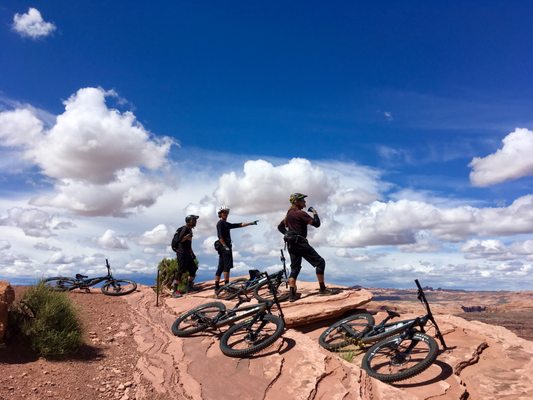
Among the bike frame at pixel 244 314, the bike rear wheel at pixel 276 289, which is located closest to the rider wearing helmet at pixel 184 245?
the bike rear wheel at pixel 276 289

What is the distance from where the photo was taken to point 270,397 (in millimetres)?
7227

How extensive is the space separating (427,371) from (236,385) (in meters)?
4.05

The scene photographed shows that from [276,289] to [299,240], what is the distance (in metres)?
2.68

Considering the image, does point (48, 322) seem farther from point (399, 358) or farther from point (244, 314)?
point (399, 358)

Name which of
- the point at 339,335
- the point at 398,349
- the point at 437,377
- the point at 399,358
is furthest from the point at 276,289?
the point at 437,377

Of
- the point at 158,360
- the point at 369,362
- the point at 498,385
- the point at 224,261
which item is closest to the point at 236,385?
the point at 158,360

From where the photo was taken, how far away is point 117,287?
56.1ft

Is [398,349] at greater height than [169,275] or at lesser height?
lesser

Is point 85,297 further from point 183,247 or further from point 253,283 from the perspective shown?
point 253,283

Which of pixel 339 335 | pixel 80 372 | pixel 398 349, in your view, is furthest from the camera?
pixel 339 335

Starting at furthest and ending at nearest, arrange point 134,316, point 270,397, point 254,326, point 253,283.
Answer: point 253,283 < point 134,316 < point 254,326 < point 270,397

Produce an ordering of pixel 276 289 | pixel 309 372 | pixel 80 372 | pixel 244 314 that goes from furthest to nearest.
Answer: pixel 276 289, pixel 244 314, pixel 309 372, pixel 80 372

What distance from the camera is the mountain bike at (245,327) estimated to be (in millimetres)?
8833

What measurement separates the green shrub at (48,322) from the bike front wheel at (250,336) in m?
3.15
